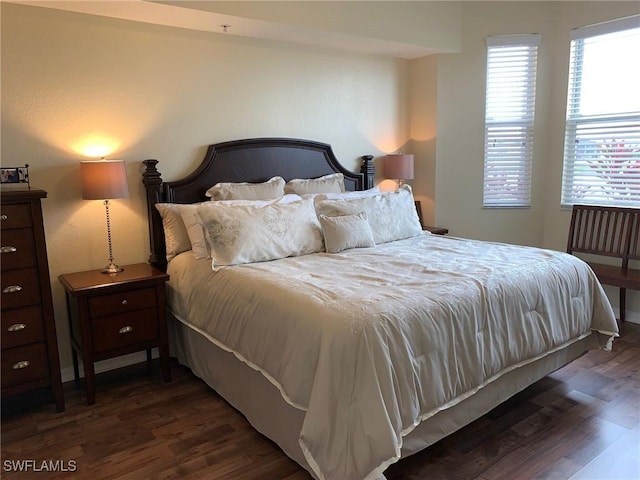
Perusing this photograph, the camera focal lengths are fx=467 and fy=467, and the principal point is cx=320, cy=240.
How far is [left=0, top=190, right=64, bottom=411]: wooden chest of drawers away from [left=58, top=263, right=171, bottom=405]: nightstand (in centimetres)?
17

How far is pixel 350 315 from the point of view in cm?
188

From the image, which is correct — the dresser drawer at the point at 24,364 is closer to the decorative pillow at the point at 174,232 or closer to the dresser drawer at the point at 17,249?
the dresser drawer at the point at 17,249

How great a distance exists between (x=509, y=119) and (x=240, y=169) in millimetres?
2631

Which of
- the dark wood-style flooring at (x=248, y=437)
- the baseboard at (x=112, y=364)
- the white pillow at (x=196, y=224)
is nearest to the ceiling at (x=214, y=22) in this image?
the white pillow at (x=196, y=224)

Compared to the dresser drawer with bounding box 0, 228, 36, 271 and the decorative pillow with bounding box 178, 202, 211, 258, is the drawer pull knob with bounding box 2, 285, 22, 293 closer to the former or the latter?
the dresser drawer with bounding box 0, 228, 36, 271

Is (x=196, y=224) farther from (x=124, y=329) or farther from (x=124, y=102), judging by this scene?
(x=124, y=102)

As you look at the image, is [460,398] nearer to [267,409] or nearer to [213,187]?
[267,409]

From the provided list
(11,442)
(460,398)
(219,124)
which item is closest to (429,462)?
(460,398)

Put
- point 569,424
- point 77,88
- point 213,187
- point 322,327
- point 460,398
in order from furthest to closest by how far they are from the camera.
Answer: point 213,187 < point 77,88 < point 569,424 < point 460,398 < point 322,327

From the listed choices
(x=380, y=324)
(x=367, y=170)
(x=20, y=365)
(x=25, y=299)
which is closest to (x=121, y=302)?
(x=25, y=299)

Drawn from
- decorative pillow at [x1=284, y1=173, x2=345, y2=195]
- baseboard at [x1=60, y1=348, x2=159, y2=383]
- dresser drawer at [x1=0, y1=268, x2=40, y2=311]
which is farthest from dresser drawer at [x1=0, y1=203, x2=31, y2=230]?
decorative pillow at [x1=284, y1=173, x2=345, y2=195]

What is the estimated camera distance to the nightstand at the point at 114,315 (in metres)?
2.67

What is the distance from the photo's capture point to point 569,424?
8.02 ft

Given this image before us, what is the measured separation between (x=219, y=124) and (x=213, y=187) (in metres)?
0.50
